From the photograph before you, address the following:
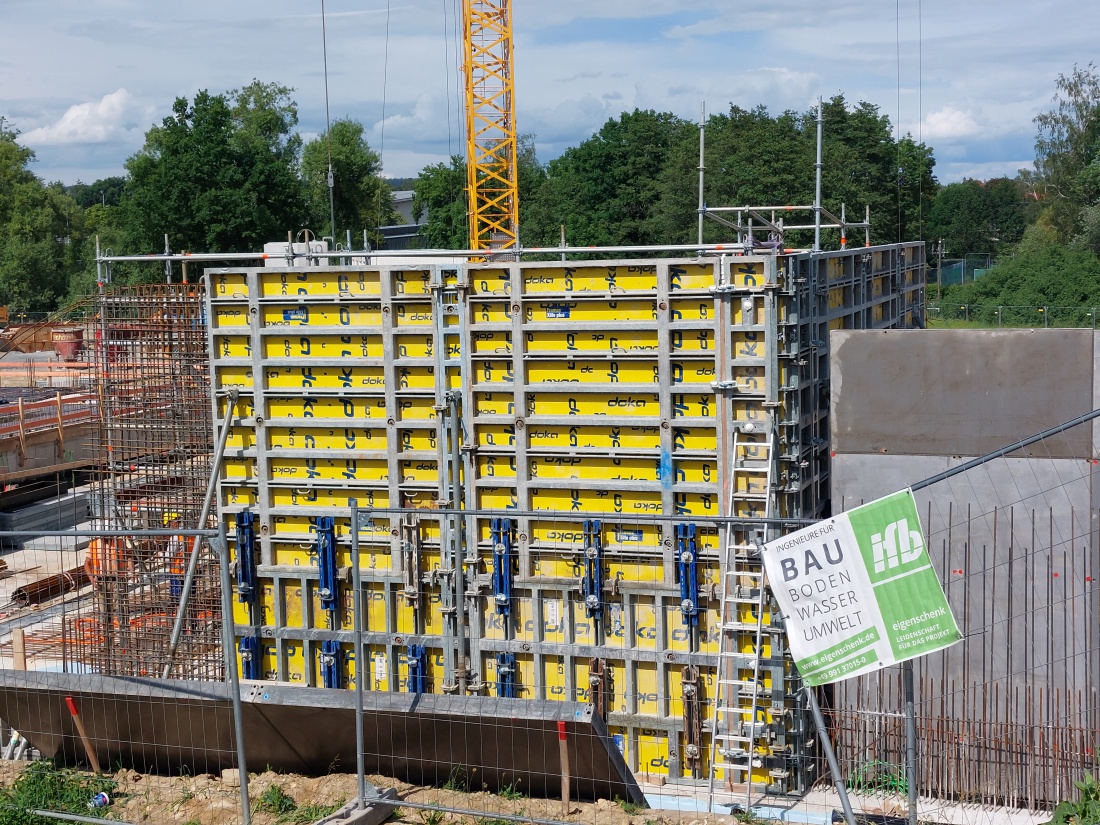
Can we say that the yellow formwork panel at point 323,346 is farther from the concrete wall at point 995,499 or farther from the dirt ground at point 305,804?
the concrete wall at point 995,499

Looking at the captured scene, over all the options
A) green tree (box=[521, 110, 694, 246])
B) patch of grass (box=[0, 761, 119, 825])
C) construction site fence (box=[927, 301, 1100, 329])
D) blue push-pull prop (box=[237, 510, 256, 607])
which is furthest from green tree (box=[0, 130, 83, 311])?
patch of grass (box=[0, 761, 119, 825])

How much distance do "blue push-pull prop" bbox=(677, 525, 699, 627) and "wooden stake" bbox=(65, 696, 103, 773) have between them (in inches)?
190

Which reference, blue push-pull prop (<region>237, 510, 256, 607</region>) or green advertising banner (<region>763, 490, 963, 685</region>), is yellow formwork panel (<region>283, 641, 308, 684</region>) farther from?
green advertising banner (<region>763, 490, 963, 685</region>)

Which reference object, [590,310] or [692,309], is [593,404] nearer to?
[590,310]

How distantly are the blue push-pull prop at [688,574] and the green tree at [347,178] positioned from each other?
63.1 meters

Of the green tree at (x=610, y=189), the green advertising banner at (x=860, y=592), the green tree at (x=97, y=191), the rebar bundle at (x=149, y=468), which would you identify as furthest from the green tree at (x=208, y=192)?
the green tree at (x=97, y=191)

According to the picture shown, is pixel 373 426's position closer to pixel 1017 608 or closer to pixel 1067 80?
pixel 1017 608

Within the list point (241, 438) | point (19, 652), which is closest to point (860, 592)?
A: point (241, 438)

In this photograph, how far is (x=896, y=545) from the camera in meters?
6.09

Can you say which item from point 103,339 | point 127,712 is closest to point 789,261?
point 127,712

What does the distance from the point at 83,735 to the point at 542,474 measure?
433cm

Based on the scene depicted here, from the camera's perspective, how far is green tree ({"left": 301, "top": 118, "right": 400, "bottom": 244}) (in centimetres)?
7412

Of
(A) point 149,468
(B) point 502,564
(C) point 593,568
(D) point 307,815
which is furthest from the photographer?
(A) point 149,468

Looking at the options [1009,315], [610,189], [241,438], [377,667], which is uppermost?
[610,189]
